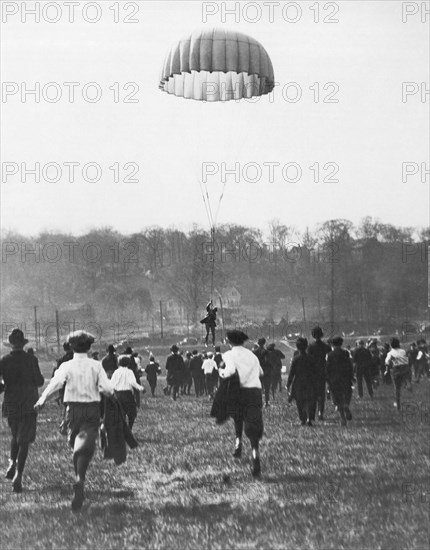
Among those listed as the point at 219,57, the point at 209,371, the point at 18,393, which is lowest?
the point at 209,371

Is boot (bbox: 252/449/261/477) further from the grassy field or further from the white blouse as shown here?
the white blouse

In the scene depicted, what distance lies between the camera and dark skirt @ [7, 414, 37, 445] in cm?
918

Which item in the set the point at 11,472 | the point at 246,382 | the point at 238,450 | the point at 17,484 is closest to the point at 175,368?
the point at 238,450

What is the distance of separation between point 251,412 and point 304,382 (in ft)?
15.4

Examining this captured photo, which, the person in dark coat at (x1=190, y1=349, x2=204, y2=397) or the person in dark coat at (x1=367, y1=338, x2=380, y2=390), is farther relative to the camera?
the person in dark coat at (x1=190, y1=349, x2=204, y2=397)

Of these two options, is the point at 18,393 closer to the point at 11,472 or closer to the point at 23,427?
the point at 23,427

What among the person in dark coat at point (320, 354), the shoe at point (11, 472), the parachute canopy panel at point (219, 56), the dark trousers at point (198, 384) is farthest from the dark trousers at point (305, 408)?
the dark trousers at point (198, 384)

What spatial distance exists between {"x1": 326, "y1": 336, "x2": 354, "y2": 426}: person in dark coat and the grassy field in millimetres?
1038

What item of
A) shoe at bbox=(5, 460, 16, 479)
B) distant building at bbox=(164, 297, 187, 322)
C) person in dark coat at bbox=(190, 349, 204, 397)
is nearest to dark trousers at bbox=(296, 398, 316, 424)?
shoe at bbox=(5, 460, 16, 479)

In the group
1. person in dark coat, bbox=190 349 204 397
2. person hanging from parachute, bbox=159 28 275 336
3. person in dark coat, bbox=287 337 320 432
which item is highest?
person hanging from parachute, bbox=159 28 275 336

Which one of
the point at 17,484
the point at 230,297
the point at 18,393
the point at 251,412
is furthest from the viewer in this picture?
the point at 230,297

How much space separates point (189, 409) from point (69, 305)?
81597 millimetres

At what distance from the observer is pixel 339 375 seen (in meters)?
14.7

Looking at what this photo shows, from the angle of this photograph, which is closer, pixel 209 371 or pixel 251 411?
pixel 251 411
